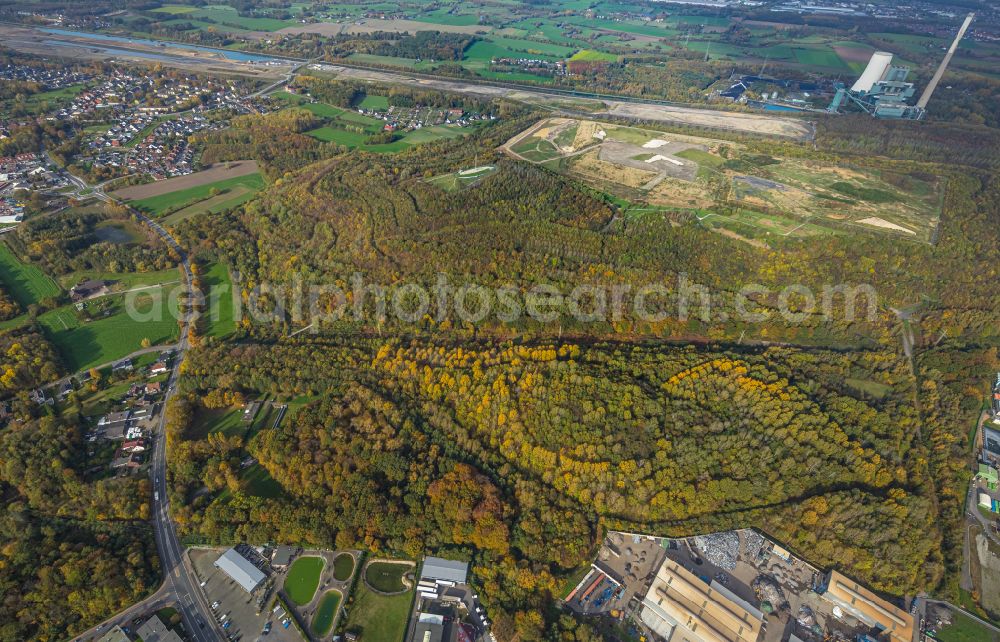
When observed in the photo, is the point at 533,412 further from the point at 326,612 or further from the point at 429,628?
the point at 326,612

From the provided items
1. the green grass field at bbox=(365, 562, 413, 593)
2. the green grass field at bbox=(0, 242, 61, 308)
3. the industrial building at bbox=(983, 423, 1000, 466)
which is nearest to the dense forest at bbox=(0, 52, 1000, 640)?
the green grass field at bbox=(365, 562, 413, 593)

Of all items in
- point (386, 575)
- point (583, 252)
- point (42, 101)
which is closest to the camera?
point (386, 575)

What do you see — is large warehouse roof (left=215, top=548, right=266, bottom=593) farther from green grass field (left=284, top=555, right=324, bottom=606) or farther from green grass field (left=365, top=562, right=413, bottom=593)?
green grass field (left=365, top=562, right=413, bottom=593)

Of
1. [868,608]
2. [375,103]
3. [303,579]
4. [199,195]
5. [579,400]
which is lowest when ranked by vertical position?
[303,579]

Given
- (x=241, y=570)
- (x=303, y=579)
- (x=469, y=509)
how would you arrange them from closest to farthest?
(x=241, y=570) → (x=303, y=579) → (x=469, y=509)

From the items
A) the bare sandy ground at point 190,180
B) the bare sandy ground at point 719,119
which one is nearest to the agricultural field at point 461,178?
the bare sandy ground at point 190,180

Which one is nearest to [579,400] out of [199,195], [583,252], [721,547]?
[721,547]

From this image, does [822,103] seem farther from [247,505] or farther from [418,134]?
[247,505]

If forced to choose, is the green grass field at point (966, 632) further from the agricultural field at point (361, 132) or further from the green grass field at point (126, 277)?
the agricultural field at point (361, 132)

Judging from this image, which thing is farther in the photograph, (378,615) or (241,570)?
(241,570)
